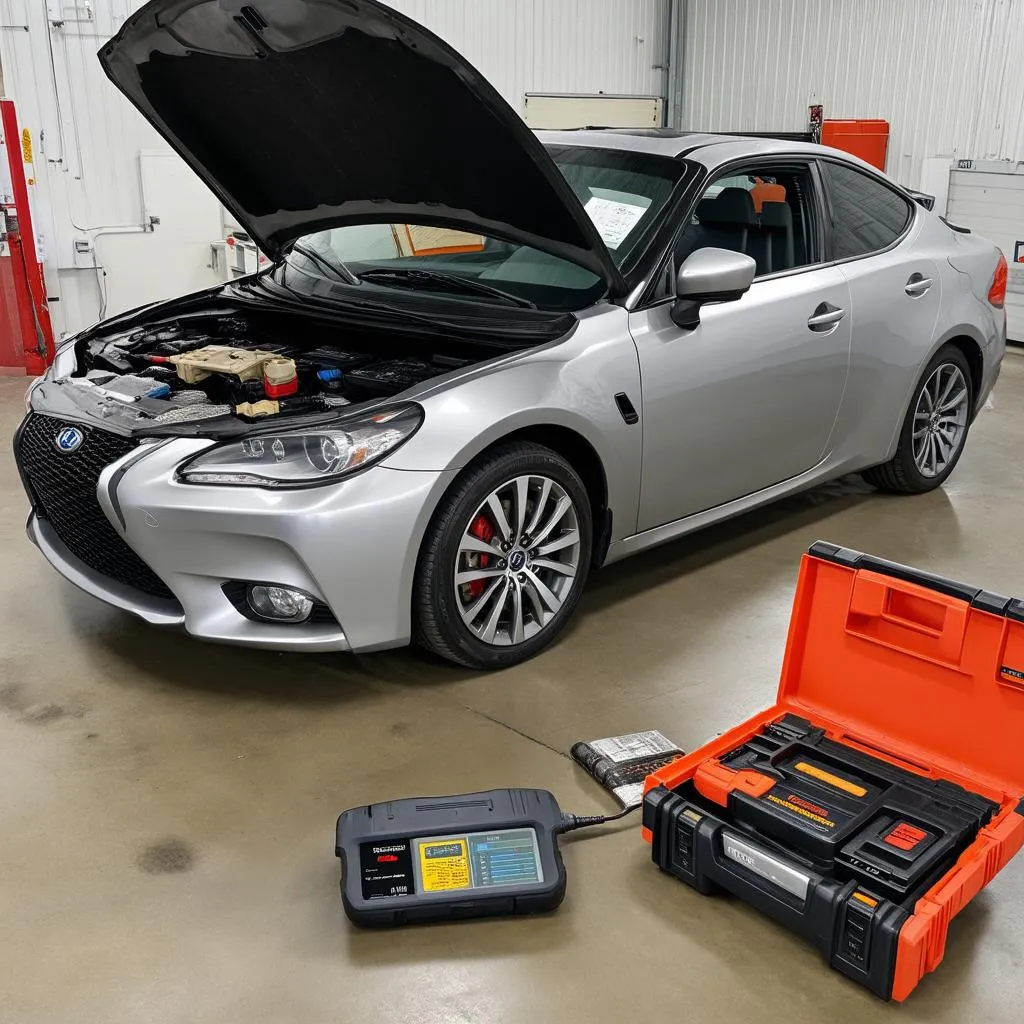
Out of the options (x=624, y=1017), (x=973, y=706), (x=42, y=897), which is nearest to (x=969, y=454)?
(x=973, y=706)

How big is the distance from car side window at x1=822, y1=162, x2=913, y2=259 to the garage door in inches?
161

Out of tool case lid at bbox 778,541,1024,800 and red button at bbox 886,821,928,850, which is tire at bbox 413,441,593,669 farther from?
red button at bbox 886,821,928,850

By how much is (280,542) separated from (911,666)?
148 centimetres

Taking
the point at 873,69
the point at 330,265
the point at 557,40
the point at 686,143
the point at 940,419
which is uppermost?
the point at 557,40

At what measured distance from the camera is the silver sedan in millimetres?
2711

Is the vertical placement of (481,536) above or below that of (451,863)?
above

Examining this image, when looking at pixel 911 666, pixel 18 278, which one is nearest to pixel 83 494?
pixel 911 666

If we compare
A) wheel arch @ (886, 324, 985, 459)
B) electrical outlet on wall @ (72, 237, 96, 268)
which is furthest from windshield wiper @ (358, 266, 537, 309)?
electrical outlet on wall @ (72, 237, 96, 268)

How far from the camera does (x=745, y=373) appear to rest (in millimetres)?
3465

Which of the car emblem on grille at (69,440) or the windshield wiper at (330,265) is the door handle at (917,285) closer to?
the windshield wiper at (330,265)

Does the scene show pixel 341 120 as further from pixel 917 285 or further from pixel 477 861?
pixel 917 285

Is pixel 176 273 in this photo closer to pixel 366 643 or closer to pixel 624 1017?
pixel 366 643

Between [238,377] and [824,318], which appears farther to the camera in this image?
[824,318]

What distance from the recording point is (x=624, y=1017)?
196 centimetres
